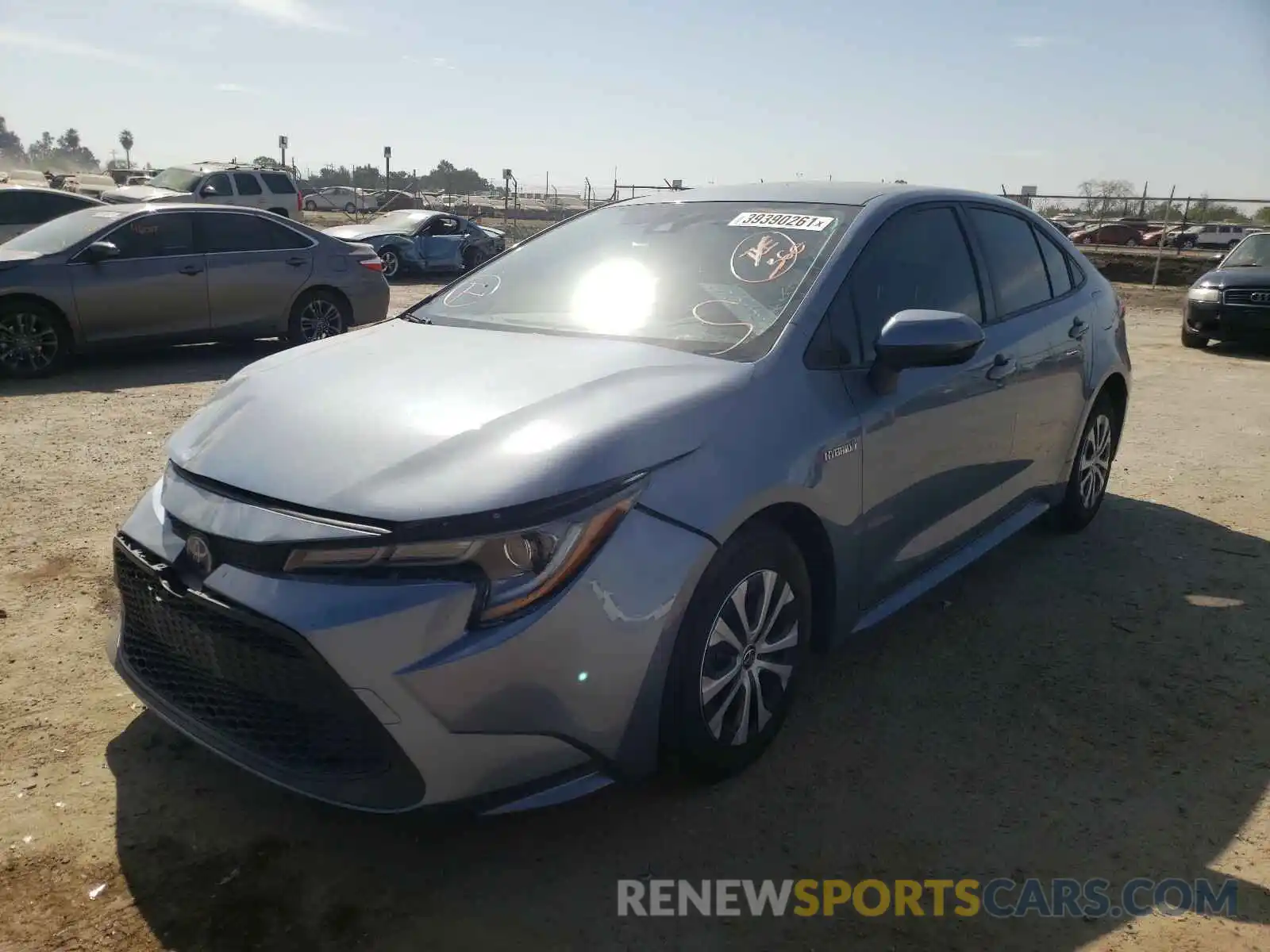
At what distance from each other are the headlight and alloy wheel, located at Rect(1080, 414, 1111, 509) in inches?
142

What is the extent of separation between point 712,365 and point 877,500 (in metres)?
0.75

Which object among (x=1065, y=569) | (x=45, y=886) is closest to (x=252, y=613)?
(x=45, y=886)

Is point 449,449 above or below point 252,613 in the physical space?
above

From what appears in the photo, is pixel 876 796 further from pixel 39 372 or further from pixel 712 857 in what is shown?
pixel 39 372

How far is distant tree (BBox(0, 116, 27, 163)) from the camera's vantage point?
133 meters

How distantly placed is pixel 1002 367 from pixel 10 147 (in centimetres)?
17091

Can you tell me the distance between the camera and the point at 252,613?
225 centimetres

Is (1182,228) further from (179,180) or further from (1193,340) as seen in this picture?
(179,180)

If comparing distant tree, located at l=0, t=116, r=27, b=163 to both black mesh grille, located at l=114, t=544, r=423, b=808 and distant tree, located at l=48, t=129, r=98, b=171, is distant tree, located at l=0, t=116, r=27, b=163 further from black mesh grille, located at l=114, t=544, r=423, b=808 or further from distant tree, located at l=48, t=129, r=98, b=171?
black mesh grille, located at l=114, t=544, r=423, b=808

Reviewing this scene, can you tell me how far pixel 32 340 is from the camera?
27.7 ft

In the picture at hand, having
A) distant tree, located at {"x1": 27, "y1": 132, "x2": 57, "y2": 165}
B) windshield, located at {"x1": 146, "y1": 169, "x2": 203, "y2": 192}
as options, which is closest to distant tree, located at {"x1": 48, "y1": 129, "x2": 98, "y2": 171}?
distant tree, located at {"x1": 27, "y1": 132, "x2": 57, "y2": 165}

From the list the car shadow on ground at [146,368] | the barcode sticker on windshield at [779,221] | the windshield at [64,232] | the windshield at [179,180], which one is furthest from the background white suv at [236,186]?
the barcode sticker on windshield at [779,221]

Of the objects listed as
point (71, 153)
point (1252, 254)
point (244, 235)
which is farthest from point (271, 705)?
point (71, 153)

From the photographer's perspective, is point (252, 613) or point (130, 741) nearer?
point (252, 613)
